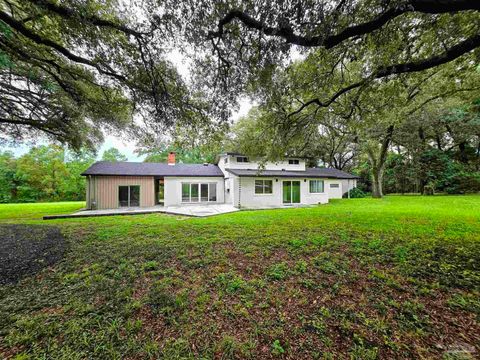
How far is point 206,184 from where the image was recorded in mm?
15672

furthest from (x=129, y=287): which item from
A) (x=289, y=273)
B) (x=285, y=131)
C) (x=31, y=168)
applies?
(x=31, y=168)

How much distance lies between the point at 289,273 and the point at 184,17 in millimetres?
5938

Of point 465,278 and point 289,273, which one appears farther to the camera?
point 289,273

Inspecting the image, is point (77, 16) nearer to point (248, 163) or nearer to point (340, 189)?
point (248, 163)

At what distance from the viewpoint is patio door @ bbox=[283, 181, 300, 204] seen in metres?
14.7

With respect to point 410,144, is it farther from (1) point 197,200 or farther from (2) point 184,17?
(2) point 184,17

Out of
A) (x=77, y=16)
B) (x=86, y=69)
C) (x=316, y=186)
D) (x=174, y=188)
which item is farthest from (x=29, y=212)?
(x=316, y=186)

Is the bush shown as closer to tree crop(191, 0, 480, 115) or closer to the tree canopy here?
tree crop(191, 0, 480, 115)

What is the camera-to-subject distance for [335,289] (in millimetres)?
2947

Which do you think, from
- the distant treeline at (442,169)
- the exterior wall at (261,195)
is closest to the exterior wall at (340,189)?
the exterior wall at (261,195)

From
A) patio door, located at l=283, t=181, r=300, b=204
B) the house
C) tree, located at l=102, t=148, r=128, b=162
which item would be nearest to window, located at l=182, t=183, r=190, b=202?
the house

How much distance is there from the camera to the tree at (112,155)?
34219 millimetres

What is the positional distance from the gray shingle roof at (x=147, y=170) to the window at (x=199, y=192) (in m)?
0.88

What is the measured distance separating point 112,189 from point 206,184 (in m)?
6.52
